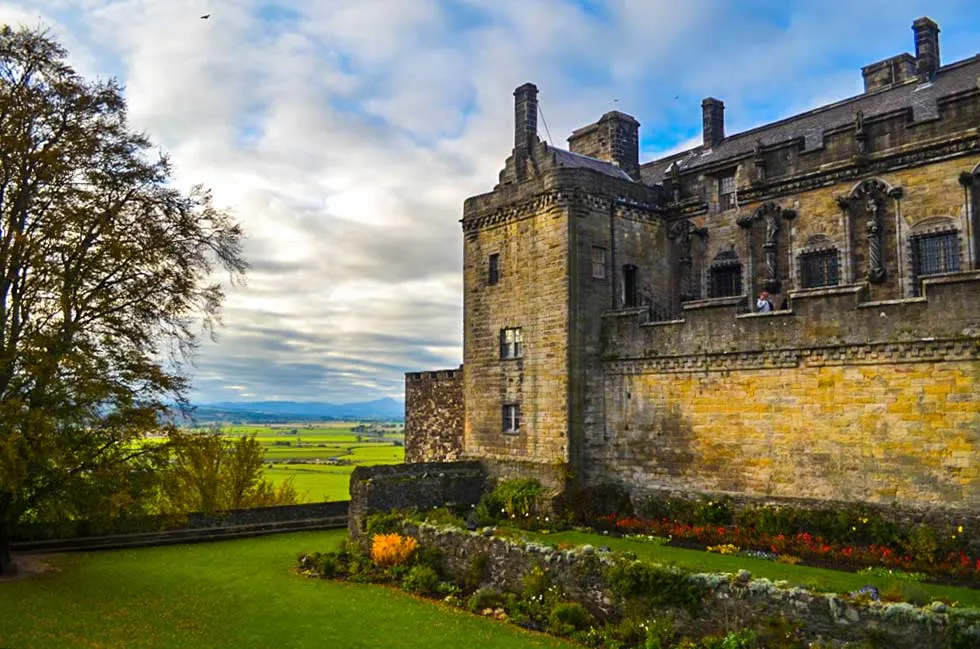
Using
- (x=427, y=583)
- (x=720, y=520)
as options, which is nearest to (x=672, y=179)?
(x=720, y=520)

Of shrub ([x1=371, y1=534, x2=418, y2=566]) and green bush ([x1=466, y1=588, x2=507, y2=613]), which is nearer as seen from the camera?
green bush ([x1=466, y1=588, x2=507, y2=613])

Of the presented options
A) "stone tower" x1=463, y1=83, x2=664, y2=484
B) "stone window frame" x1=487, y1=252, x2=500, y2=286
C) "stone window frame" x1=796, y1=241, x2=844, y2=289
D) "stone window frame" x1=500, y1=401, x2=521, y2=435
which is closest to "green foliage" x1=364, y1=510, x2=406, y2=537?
"stone tower" x1=463, y1=83, x2=664, y2=484

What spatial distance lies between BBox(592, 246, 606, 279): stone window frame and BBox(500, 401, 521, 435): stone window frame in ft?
18.7

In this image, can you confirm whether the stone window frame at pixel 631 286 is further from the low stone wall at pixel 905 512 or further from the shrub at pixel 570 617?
the shrub at pixel 570 617

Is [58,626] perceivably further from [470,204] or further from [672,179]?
[672,179]

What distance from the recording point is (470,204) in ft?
104

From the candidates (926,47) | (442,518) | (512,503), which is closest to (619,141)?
(926,47)

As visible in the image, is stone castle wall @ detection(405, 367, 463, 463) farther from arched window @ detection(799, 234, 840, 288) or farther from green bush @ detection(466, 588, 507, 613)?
arched window @ detection(799, 234, 840, 288)

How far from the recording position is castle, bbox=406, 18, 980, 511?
20.4 meters

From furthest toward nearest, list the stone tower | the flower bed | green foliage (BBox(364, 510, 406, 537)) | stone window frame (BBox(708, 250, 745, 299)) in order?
stone window frame (BBox(708, 250, 745, 299)) → the stone tower → green foliage (BBox(364, 510, 406, 537)) → the flower bed

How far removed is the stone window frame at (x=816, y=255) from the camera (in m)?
26.1

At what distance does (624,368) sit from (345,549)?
11.2m

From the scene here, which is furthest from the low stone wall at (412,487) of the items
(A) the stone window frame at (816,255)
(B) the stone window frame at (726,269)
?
(A) the stone window frame at (816,255)

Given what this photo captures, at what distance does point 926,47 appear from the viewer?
28.4m
